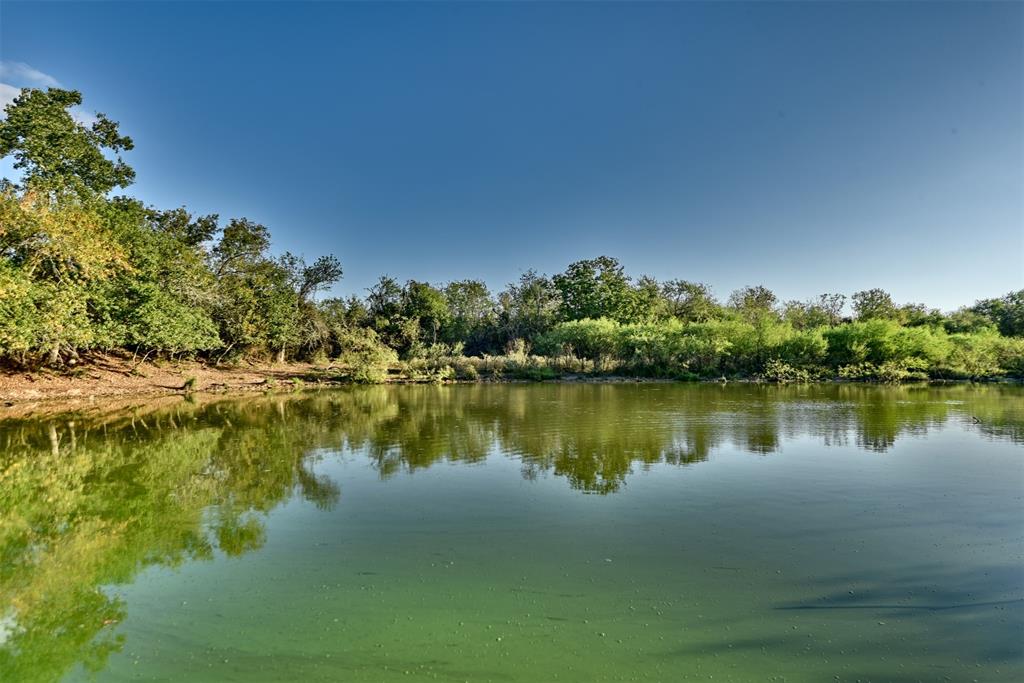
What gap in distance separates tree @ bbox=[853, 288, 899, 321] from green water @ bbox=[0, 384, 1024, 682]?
48671mm

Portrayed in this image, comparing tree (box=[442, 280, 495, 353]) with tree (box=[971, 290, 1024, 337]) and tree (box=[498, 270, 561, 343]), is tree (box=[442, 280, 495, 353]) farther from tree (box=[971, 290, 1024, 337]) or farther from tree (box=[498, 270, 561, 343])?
tree (box=[971, 290, 1024, 337])

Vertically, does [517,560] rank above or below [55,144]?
below

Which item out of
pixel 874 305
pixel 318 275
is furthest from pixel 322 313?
pixel 874 305

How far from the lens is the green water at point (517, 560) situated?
3979 millimetres

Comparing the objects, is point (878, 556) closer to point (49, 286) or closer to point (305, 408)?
point (305, 408)

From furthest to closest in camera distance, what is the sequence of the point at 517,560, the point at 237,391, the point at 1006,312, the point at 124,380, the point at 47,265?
the point at 1006,312, the point at 237,391, the point at 124,380, the point at 47,265, the point at 517,560

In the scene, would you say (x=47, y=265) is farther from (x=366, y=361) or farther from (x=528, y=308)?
(x=528, y=308)

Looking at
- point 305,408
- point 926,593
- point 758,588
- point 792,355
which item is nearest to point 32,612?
point 758,588

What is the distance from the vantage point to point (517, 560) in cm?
562

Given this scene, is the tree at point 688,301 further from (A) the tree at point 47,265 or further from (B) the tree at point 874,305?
(A) the tree at point 47,265

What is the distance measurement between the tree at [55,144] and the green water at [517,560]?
17.5 metres

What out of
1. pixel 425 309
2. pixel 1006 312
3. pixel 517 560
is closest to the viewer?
pixel 517 560

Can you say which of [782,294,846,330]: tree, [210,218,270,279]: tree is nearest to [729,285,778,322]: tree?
[782,294,846,330]: tree

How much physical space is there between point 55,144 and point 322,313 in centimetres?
1906
